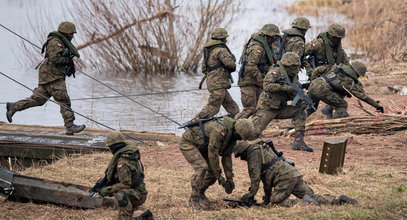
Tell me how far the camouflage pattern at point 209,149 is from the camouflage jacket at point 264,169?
0.75 ft

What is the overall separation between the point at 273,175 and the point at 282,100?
3.00 m

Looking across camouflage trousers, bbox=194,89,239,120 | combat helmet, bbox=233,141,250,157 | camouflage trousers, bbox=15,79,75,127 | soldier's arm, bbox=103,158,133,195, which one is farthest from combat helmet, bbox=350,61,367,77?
soldier's arm, bbox=103,158,133,195

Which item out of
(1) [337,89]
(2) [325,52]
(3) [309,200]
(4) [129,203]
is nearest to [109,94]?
(2) [325,52]

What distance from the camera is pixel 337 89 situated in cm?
1156

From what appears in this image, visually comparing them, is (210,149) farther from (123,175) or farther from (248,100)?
(248,100)

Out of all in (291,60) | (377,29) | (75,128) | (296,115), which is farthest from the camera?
(377,29)

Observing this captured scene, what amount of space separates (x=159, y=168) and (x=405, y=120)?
460 cm

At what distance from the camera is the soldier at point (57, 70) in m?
11.3

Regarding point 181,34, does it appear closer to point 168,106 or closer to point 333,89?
point 168,106

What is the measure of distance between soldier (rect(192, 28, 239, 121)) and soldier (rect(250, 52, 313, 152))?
3.59ft

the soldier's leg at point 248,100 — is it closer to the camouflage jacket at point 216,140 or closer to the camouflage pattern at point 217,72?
the camouflage pattern at point 217,72

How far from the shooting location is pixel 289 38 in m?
12.6

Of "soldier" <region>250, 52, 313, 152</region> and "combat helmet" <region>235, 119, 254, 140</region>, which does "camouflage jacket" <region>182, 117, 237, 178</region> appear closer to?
"combat helmet" <region>235, 119, 254, 140</region>

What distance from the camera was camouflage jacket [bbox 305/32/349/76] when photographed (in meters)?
12.5
